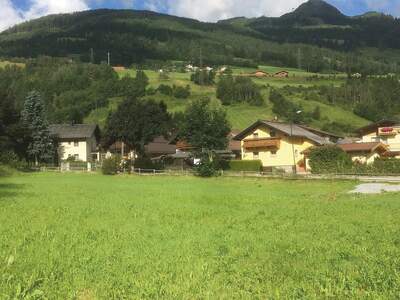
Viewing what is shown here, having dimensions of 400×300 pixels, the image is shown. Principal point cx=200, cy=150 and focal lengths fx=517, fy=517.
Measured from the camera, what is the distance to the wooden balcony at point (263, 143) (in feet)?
236

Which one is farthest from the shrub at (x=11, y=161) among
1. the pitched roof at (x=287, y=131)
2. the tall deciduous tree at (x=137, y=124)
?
the pitched roof at (x=287, y=131)

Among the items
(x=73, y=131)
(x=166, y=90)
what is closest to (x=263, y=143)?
(x=73, y=131)

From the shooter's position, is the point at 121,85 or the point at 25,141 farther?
the point at 121,85

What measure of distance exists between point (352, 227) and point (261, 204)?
9.24m

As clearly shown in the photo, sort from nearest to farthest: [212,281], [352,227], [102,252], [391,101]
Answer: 1. [212,281]
2. [102,252]
3. [352,227]
4. [391,101]

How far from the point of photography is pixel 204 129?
6206 cm

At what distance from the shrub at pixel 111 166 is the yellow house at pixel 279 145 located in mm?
21543

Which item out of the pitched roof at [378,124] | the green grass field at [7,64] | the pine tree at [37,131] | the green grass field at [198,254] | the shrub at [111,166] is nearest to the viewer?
the green grass field at [198,254]

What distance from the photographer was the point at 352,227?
15656mm

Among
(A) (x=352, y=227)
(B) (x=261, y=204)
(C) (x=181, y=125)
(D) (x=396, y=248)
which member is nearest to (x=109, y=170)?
(C) (x=181, y=125)

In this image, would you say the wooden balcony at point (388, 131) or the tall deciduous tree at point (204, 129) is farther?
the wooden balcony at point (388, 131)

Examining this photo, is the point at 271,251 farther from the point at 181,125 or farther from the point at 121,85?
the point at 121,85

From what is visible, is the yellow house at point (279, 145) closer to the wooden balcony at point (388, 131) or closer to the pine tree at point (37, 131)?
the wooden balcony at point (388, 131)

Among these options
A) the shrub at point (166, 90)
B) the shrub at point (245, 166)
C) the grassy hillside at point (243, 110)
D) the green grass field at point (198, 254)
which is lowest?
the green grass field at point (198, 254)
